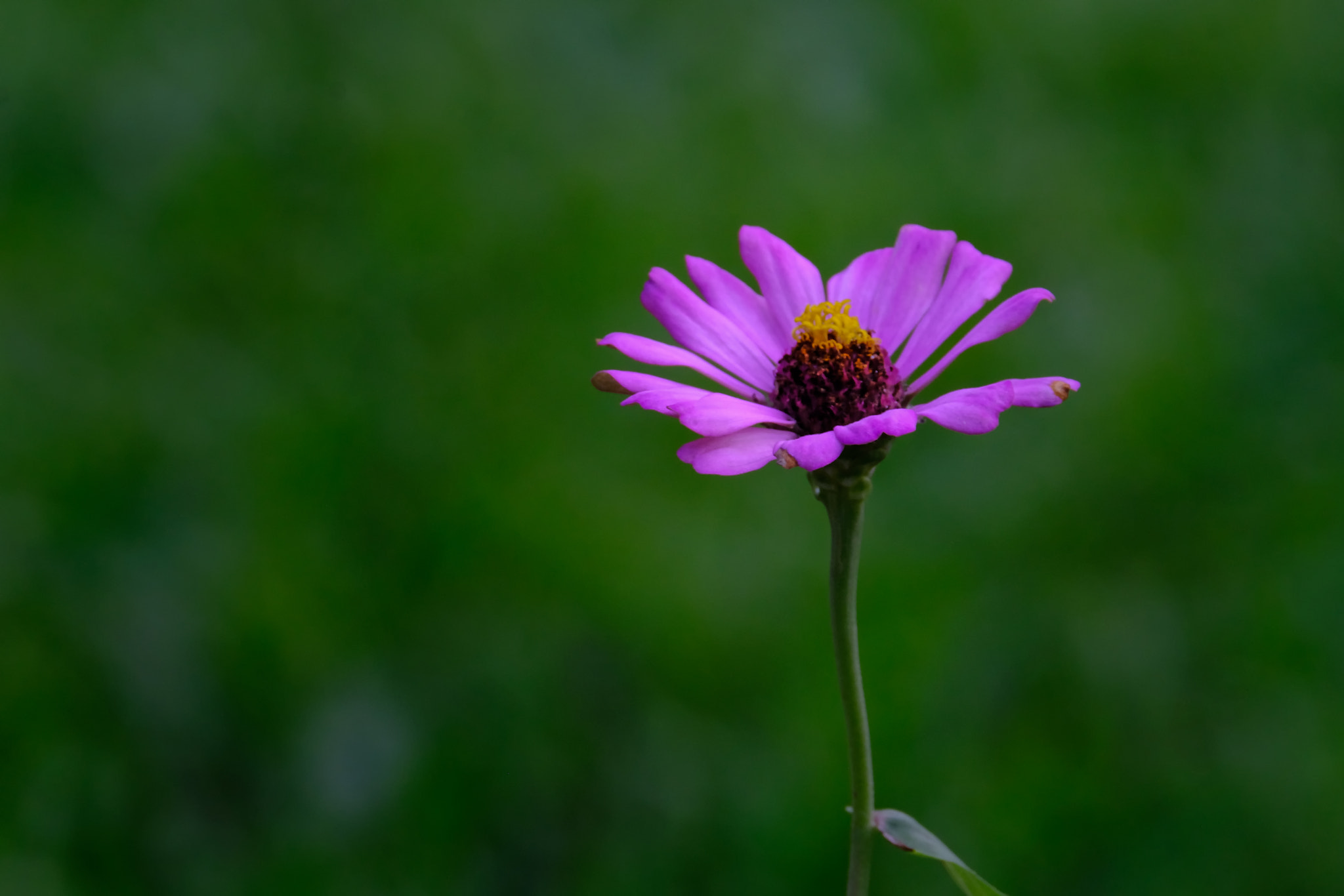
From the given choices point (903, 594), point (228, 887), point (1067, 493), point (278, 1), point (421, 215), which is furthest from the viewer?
point (278, 1)

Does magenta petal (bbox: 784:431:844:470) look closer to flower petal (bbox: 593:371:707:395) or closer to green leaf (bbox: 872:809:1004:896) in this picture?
flower petal (bbox: 593:371:707:395)

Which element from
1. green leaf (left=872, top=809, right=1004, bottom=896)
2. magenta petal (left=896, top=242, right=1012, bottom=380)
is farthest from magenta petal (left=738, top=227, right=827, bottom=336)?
green leaf (left=872, top=809, right=1004, bottom=896)

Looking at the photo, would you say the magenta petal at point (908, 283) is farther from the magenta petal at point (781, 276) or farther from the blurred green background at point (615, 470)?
the blurred green background at point (615, 470)

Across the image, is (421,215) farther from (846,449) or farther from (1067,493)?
(846,449)

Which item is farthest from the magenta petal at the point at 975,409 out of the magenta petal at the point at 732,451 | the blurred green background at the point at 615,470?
the blurred green background at the point at 615,470

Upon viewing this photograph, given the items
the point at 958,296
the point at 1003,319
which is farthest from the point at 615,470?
the point at 1003,319

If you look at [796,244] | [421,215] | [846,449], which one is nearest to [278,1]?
Result: [421,215]
